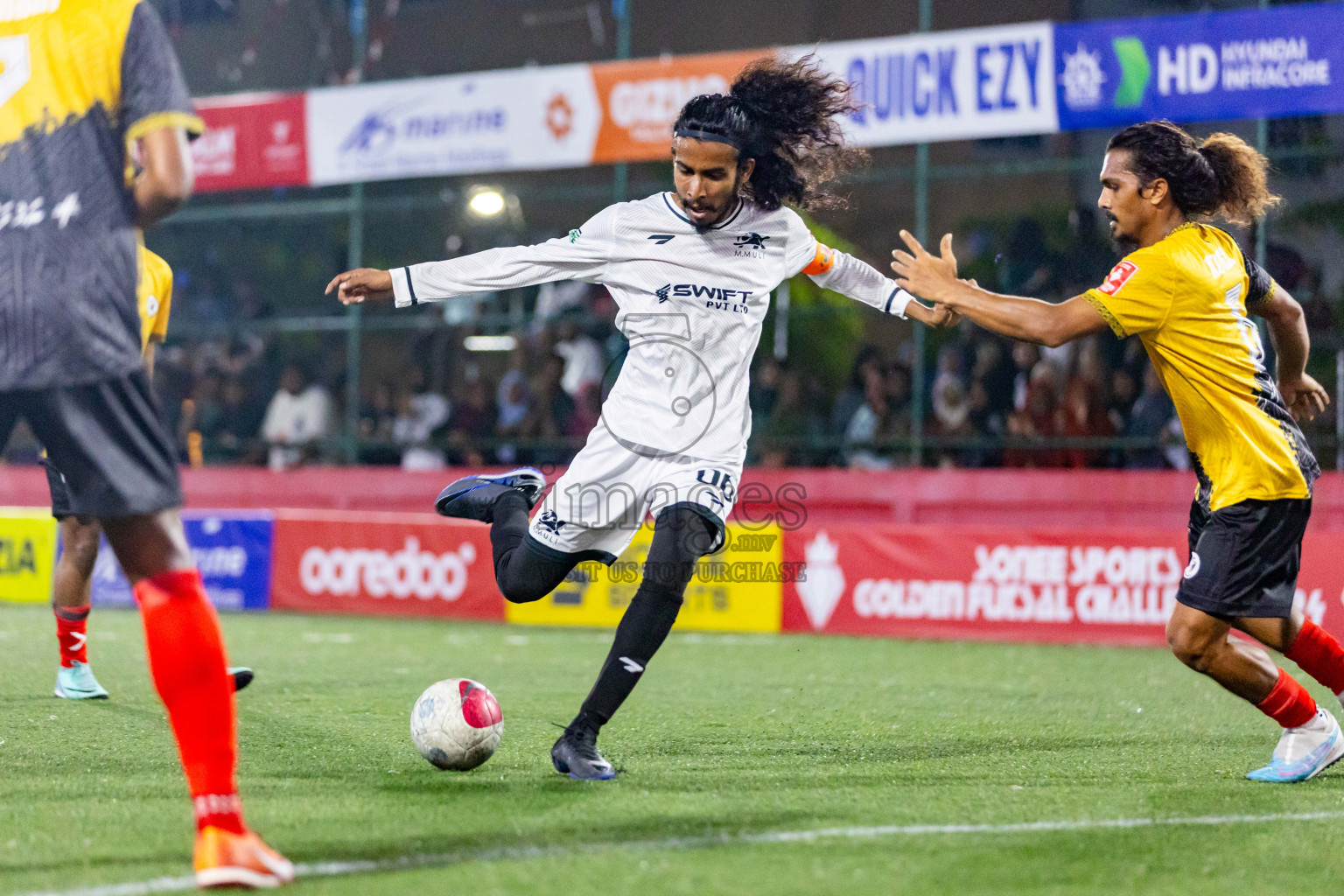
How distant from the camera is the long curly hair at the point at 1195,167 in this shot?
5.12 meters

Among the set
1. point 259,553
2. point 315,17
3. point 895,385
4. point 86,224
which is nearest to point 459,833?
point 86,224

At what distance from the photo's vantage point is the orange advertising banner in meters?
15.2

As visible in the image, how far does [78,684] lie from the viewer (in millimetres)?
7137

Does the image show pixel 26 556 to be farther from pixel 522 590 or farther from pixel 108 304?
pixel 108 304

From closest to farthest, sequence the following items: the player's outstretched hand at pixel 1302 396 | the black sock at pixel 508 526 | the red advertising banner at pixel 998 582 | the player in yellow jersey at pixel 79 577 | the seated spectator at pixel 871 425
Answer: the player's outstretched hand at pixel 1302 396
the black sock at pixel 508 526
the player in yellow jersey at pixel 79 577
the red advertising banner at pixel 998 582
the seated spectator at pixel 871 425

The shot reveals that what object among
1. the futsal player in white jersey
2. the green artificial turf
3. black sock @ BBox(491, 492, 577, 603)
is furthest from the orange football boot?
black sock @ BBox(491, 492, 577, 603)

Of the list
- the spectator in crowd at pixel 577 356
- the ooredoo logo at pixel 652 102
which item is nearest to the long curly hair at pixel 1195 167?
the ooredoo logo at pixel 652 102

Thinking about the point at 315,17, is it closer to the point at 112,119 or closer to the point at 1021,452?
the point at 1021,452

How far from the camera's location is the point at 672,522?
5.02 metres

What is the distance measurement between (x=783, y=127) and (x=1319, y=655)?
270 centimetres

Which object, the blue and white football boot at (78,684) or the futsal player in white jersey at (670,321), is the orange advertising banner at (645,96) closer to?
the blue and white football boot at (78,684)

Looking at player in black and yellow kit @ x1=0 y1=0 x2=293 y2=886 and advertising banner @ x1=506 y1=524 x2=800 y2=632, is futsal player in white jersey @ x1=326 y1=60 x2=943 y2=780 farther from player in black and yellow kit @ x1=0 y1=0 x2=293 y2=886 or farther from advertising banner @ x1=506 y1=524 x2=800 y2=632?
advertising banner @ x1=506 y1=524 x2=800 y2=632

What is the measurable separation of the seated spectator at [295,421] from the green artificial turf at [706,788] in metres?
8.72

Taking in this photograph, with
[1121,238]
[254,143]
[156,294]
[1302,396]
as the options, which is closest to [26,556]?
[254,143]
